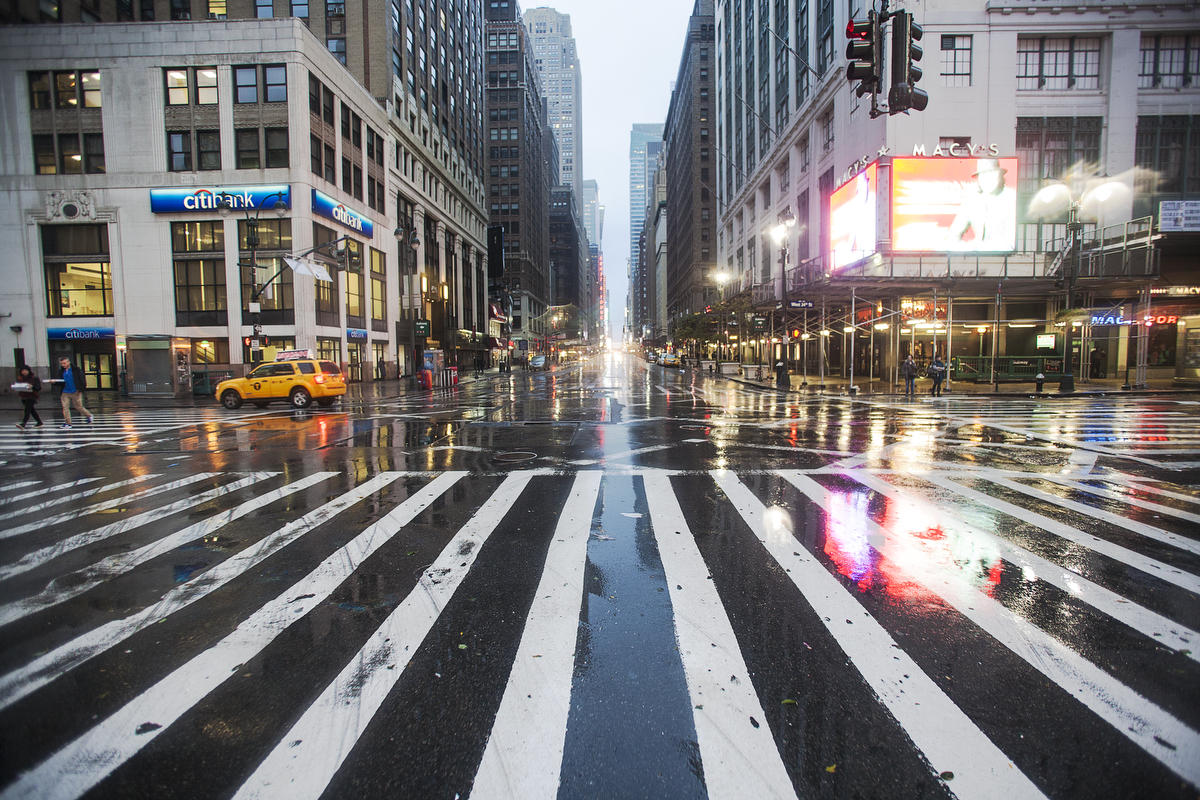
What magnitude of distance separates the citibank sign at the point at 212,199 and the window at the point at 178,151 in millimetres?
1432

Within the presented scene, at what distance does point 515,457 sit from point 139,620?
6970mm

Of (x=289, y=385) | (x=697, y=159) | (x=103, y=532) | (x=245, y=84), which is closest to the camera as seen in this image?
(x=103, y=532)

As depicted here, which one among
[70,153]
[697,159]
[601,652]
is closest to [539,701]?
[601,652]

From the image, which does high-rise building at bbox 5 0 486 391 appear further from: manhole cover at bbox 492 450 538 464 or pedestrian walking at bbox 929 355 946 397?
pedestrian walking at bbox 929 355 946 397

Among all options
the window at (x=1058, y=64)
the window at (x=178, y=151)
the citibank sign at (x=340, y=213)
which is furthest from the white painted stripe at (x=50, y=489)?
the window at (x=1058, y=64)

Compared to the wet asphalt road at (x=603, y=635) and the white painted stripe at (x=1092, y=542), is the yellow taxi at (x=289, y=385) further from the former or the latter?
the white painted stripe at (x=1092, y=542)

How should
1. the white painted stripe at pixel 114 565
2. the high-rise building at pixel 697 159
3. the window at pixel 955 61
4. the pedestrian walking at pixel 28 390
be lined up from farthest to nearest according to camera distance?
the high-rise building at pixel 697 159
the window at pixel 955 61
the pedestrian walking at pixel 28 390
the white painted stripe at pixel 114 565

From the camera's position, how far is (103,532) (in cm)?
628

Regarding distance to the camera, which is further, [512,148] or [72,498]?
[512,148]

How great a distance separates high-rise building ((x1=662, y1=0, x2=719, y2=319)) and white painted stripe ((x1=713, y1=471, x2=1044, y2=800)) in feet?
287

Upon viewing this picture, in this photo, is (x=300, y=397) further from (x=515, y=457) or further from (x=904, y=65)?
(x=904, y=65)

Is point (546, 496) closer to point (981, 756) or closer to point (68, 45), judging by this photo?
point (981, 756)

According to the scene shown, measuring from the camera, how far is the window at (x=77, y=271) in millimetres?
32812

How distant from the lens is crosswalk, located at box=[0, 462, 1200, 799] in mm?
2598
